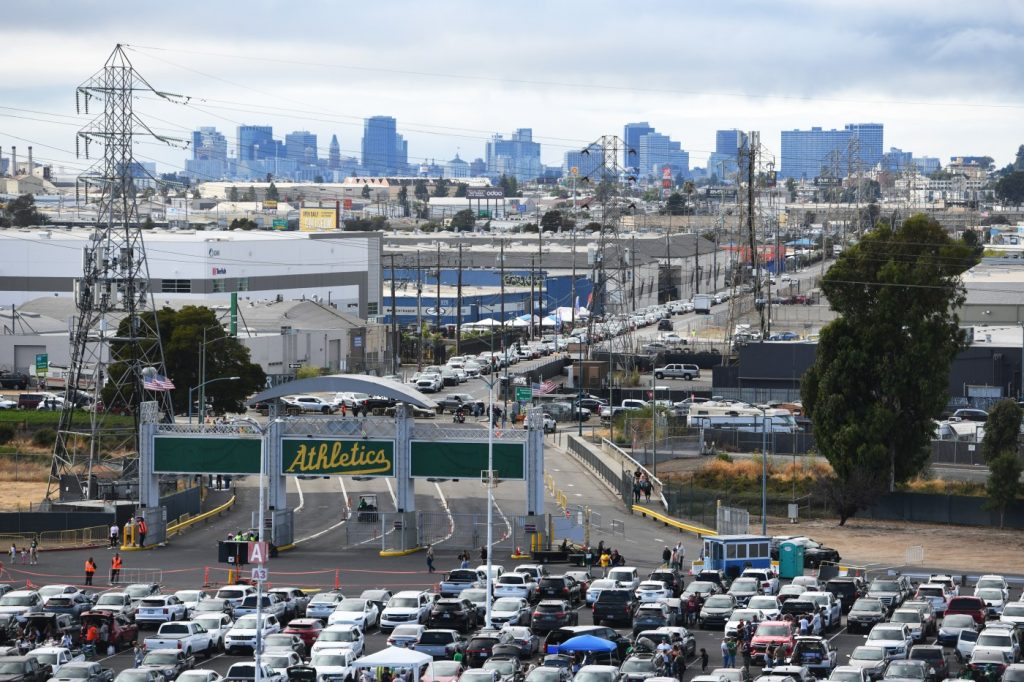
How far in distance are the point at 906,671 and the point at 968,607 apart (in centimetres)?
949

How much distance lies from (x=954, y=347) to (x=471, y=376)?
55.5 m

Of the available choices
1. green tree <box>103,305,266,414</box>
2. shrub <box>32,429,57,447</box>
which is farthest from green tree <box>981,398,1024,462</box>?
shrub <box>32,429,57,447</box>

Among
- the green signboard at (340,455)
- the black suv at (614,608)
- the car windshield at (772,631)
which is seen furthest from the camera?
the green signboard at (340,455)

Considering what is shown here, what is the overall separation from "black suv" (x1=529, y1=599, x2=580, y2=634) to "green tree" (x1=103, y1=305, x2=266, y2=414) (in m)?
52.7

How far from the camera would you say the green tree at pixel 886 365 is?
7038cm

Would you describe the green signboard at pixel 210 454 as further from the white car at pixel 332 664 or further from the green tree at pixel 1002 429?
the green tree at pixel 1002 429

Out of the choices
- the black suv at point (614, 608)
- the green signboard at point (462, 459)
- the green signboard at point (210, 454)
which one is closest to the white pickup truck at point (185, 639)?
the black suv at point (614, 608)

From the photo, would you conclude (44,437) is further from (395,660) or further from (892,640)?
(892,640)

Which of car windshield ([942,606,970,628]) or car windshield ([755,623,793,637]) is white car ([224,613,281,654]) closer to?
car windshield ([755,623,793,637])

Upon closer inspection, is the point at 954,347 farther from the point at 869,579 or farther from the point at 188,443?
the point at 188,443

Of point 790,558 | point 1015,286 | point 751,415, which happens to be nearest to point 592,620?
point 790,558

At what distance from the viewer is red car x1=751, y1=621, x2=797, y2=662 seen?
39.7 meters

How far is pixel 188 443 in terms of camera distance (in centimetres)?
6216

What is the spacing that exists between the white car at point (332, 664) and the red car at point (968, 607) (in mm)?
15694
